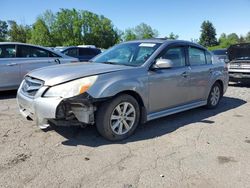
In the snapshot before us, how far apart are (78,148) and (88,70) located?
1.18 m

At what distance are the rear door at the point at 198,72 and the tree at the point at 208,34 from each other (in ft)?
256

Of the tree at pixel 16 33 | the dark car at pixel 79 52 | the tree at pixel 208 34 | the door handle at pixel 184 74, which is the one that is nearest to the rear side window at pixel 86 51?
the dark car at pixel 79 52

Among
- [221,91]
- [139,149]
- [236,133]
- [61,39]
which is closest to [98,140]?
[139,149]

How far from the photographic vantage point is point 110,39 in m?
72.8

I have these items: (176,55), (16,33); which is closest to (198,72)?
(176,55)

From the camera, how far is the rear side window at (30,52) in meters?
7.93

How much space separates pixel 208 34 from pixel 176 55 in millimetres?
80839

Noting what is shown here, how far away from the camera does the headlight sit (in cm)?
398

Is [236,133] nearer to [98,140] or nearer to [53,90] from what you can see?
[98,140]

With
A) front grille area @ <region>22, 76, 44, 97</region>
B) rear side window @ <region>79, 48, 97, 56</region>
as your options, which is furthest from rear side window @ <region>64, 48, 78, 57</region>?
front grille area @ <region>22, 76, 44, 97</region>

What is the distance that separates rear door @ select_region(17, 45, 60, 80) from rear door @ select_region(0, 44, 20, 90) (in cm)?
13

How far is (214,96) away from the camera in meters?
6.80

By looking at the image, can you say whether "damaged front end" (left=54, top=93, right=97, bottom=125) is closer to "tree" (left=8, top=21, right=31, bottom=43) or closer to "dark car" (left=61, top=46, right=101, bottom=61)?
"dark car" (left=61, top=46, right=101, bottom=61)

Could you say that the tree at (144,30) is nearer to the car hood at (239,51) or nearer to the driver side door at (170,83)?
the car hood at (239,51)
